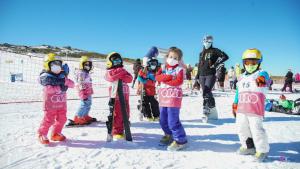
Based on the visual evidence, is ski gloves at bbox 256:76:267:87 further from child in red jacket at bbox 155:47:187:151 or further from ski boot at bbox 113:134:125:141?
ski boot at bbox 113:134:125:141

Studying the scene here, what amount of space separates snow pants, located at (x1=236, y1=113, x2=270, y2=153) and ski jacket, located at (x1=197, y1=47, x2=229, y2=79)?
2.96 metres

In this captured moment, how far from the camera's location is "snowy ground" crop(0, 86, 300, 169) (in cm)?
421

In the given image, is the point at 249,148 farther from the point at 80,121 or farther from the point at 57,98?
the point at 80,121

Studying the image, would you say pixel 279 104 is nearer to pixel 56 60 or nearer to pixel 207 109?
pixel 207 109

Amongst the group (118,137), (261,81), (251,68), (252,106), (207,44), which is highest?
(207,44)

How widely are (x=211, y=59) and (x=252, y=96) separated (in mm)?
3050

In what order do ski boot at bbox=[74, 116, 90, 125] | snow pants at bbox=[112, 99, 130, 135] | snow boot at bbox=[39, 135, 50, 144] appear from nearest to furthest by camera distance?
snow boot at bbox=[39, 135, 50, 144], snow pants at bbox=[112, 99, 130, 135], ski boot at bbox=[74, 116, 90, 125]

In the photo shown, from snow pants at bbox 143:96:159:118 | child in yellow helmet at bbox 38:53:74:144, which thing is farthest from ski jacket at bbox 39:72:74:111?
snow pants at bbox 143:96:159:118

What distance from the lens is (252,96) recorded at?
4.50m

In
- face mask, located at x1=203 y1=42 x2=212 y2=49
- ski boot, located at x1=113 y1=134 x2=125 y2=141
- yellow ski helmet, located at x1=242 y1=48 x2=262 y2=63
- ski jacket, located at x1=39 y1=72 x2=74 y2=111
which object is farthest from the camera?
face mask, located at x1=203 y1=42 x2=212 y2=49

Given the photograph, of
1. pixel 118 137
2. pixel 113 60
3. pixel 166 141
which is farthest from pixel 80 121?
pixel 166 141

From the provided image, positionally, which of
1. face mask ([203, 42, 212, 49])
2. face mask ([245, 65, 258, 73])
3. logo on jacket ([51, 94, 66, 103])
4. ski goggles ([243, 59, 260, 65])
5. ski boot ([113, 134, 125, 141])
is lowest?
ski boot ([113, 134, 125, 141])

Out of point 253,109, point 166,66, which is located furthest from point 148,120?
point 253,109

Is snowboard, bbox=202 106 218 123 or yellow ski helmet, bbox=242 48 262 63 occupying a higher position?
yellow ski helmet, bbox=242 48 262 63
